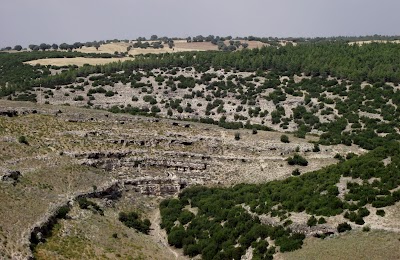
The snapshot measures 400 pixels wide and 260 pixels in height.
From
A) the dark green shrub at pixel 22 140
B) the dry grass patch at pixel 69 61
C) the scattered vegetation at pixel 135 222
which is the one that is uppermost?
the dry grass patch at pixel 69 61

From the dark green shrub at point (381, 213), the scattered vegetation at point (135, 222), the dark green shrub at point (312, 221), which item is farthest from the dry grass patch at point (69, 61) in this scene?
the dark green shrub at point (381, 213)

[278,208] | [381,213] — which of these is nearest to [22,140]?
[278,208]

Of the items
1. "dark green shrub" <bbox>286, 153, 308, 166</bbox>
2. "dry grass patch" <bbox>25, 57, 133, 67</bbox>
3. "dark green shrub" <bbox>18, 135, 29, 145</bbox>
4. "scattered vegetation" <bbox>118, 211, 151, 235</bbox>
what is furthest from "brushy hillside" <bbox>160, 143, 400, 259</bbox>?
"dry grass patch" <bbox>25, 57, 133, 67</bbox>

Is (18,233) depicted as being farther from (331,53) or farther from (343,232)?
(331,53)

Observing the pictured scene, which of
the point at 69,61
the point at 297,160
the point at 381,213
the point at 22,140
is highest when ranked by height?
the point at 69,61

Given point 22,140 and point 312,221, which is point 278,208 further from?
point 22,140

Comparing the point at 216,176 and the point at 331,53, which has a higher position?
the point at 331,53

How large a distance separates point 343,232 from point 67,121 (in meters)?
45.9

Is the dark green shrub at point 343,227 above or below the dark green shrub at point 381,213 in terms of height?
below

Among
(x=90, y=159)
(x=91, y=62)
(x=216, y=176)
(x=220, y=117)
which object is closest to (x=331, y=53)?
(x=220, y=117)

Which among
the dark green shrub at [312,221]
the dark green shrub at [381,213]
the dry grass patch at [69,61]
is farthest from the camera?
the dry grass patch at [69,61]

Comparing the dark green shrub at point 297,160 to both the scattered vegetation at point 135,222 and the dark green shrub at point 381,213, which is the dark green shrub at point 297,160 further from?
the dark green shrub at point 381,213

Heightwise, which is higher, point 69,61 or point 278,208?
point 69,61

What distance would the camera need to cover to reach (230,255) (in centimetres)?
5203
